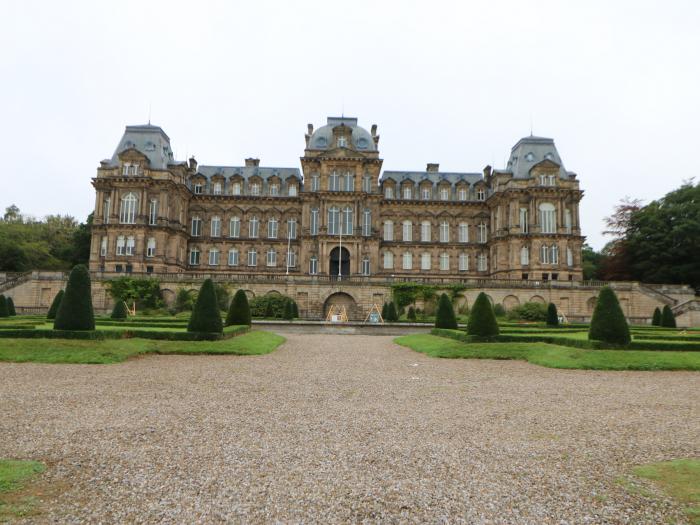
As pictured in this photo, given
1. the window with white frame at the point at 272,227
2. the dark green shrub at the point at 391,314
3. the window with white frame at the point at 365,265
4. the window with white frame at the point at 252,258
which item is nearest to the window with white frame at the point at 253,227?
the window with white frame at the point at 272,227

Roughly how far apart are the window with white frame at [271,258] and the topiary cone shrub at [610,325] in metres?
41.5

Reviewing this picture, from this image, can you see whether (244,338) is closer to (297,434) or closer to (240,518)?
(297,434)

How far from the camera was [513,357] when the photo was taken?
1802 centimetres

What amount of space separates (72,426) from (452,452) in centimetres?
562

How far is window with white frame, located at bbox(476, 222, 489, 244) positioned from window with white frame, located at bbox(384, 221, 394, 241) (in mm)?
9774

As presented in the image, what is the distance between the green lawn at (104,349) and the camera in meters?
14.9

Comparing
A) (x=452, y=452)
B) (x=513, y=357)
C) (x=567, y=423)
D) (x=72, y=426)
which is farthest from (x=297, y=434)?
(x=513, y=357)

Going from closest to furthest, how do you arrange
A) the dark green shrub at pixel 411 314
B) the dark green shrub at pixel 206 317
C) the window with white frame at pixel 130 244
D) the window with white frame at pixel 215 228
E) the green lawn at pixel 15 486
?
the green lawn at pixel 15 486, the dark green shrub at pixel 206 317, the dark green shrub at pixel 411 314, the window with white frame at pixel 130 244, the window with white frame at pixel 215 228

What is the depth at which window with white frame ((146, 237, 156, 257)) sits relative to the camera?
4894 centimetres

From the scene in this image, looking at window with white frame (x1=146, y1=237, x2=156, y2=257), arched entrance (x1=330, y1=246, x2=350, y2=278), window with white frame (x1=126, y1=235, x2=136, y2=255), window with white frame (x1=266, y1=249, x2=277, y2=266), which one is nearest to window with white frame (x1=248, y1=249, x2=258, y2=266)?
window with white frame (x1=266, y1=249, x2=277, y2=266)

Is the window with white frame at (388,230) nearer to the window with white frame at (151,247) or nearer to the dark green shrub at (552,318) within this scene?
the window with white frame at (151,247)

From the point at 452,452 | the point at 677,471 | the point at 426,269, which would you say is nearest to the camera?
the point at 677,471

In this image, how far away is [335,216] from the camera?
5109cm

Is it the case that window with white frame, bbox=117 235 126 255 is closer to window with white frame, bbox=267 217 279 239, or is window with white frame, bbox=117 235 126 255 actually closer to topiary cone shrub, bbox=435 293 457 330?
window with white frame, bbox=267 217 279 239
